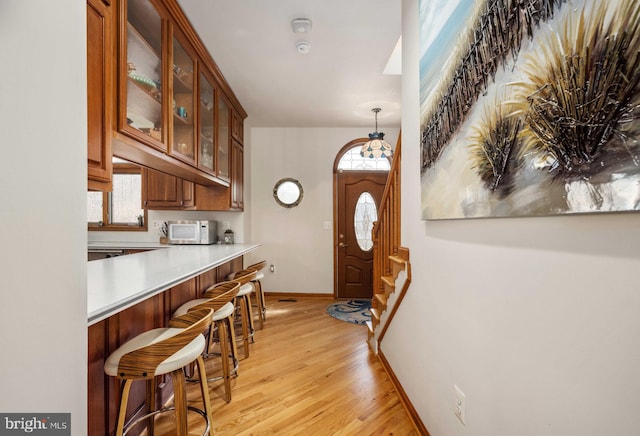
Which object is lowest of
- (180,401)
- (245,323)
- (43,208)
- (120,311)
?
(245,323)

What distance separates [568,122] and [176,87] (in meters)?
2.36

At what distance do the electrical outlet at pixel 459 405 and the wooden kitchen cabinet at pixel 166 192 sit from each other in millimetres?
3430

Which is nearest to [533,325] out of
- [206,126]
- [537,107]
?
[537,107]

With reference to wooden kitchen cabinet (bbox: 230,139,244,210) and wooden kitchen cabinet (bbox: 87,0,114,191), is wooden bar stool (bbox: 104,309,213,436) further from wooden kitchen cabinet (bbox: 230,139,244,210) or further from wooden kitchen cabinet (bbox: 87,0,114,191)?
wooden kitchen cabinet (bbox: 230,139,244,210)

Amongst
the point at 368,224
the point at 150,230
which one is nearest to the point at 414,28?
the point at 368,224

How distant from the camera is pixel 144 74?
5.94ft

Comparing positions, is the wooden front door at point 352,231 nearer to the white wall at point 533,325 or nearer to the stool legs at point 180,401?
the white wall at point 533,325

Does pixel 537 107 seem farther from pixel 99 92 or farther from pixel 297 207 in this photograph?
pixel 297 207

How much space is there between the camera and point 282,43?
Answer: 2471 millimetres

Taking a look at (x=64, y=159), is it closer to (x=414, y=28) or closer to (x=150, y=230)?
(x=414, y=28)

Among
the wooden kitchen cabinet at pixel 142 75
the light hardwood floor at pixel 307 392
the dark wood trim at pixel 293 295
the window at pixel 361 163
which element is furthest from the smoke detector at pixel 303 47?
the dark wood trim at pixel 293 295

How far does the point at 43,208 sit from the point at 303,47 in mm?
2341

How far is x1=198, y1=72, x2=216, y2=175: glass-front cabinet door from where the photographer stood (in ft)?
8.77

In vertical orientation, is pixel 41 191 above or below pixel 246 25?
below
